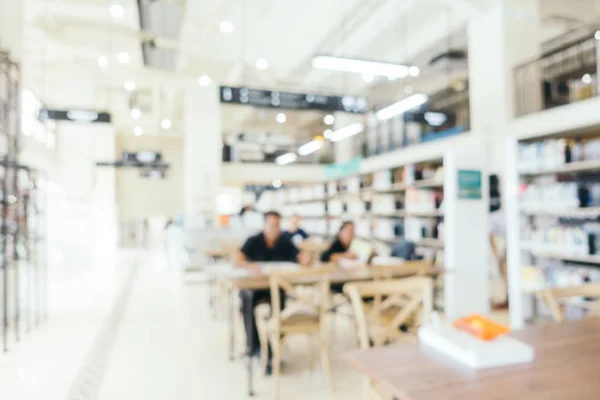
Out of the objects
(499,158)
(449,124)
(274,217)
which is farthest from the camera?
(449,124)

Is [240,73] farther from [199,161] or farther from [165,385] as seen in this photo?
[165,385]

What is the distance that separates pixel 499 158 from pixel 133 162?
10024 millimetres

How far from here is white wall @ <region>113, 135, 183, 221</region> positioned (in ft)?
61.4

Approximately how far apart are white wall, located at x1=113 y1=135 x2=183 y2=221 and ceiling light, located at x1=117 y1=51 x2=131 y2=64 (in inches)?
327

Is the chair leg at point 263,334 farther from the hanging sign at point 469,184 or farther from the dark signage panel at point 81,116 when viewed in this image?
the dark signage panel at point 81,116

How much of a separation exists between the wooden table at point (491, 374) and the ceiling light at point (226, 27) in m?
8.41

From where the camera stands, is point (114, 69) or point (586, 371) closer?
point (586, 371)

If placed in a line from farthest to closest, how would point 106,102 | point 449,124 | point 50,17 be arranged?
point 106,102 → point 449,124 → point 50,17

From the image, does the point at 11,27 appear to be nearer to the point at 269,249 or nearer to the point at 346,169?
the point at 269,249

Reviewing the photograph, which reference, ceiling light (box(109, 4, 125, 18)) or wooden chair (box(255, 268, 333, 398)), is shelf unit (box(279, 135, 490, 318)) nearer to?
wooden chair (box(255, 268, 333, 398))

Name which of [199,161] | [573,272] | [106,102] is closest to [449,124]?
[199,161]

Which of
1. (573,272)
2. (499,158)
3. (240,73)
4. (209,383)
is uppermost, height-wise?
(240,73)

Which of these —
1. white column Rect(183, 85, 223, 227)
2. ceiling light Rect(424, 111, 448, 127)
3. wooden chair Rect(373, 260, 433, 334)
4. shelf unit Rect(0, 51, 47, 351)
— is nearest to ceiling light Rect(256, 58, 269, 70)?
white column Rect(183, 85, 223, 227)

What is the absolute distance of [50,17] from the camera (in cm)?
856
